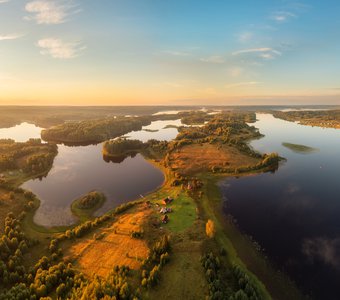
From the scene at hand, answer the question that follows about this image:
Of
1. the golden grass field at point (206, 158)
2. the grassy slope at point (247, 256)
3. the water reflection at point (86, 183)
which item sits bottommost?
the grassy slope at point (247, 256)

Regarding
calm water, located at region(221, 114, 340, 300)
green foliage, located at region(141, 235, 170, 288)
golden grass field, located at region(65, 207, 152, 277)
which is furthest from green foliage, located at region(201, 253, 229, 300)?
calm water, located at region(221, 114, 340, 300)

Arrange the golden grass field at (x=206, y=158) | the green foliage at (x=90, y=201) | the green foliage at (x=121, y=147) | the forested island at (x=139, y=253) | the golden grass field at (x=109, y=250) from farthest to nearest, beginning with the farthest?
1. the green foliage at (x=121, y=147)
2. the golden grass field at (x=206, y=158)
3. the green foliage at (x=90, y=201)
4. the golden grass field at (x=109, y=250)
5. the forested island at (x=139, y=253)

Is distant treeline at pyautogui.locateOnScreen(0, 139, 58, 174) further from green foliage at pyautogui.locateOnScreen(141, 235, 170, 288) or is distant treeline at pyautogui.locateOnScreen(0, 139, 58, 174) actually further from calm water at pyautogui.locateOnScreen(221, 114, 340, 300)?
calm water at pyautogui.locateOnScreen(221, 114, 340, 300)

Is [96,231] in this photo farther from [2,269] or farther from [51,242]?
[2,269]

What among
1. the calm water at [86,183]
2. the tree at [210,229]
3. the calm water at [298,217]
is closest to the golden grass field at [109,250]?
the calm water at [86,183]

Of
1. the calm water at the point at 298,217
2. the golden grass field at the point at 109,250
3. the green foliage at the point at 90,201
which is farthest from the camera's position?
the green foliage at the point at 90,201

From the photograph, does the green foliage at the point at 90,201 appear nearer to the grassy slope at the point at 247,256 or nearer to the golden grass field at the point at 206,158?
the grassy slope at the point at 247,256

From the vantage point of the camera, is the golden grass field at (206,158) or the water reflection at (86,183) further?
the golden grass field at (206,158)
